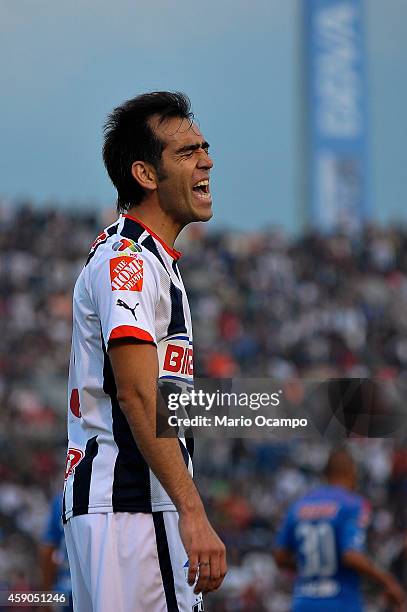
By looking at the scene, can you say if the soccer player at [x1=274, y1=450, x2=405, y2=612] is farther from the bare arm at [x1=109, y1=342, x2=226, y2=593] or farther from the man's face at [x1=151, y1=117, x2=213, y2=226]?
the bare arm at [x1=109, y1=342, x2=226, y2=593]

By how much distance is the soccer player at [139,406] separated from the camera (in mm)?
2949

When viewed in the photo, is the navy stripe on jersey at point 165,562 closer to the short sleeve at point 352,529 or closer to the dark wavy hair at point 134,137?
the dark wavy hair at point 134,137

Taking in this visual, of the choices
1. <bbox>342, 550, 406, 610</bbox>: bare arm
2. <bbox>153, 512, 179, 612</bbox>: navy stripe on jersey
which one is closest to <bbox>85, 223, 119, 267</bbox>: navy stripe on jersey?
<bbox>153, 512, 179, 612</bbox>: navy stripe on jersey

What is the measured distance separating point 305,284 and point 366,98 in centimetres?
1444

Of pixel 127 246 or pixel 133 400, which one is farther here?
pixel 127 246

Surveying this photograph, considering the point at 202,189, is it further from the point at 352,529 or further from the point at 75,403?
the point at 352,529

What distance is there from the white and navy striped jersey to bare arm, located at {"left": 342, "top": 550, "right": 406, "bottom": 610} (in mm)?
3746

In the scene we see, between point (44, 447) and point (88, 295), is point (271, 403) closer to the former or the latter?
point (88, 295)

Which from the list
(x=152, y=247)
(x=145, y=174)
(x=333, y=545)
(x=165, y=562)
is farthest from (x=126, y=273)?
(x=333, y=545)

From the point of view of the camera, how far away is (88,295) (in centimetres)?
321

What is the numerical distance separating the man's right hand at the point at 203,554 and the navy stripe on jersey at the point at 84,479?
1.17 feet

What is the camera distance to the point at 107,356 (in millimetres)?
3150

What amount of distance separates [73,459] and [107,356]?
0.96ft

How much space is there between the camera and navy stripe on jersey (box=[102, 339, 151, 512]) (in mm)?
3105
